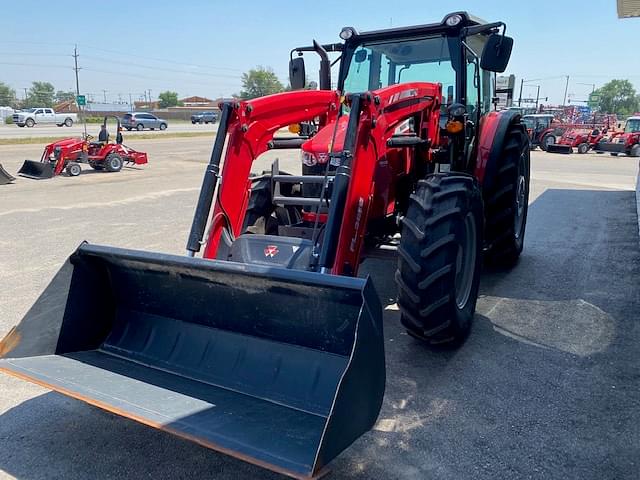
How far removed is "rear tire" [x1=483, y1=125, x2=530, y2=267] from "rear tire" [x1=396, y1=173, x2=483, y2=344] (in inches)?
62.9

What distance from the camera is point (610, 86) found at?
11762cm

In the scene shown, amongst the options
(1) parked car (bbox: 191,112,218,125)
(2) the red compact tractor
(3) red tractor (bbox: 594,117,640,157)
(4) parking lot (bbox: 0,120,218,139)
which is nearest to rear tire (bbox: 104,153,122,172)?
(2) the red compact tractor

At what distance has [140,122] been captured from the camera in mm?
41281

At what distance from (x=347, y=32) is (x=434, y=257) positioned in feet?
9.15

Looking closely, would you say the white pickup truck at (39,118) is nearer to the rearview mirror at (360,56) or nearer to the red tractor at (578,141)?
the red tractor at (578,141)

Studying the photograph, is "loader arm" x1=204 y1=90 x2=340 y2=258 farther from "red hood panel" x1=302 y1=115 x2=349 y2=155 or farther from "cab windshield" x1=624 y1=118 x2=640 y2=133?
"cab windshield" x1=624 y1=118 x2=640 y2=133

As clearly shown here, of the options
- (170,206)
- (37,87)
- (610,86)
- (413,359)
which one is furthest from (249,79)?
(413,359)

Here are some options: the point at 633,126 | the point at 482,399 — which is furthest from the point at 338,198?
the point at 633,126

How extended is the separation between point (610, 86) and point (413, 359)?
443 feet

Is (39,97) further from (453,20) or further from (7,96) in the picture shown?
(453,20)

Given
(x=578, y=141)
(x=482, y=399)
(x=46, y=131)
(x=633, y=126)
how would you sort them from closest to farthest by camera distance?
(x=482, y=399)
(x=633, y=126)
(x=578, y=141)
(x=46, y=131)

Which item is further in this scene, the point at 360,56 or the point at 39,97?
the point at 39,97

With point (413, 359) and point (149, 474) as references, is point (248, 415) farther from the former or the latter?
point (413, 359)

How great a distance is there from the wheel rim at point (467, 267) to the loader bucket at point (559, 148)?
2273 centimetres
